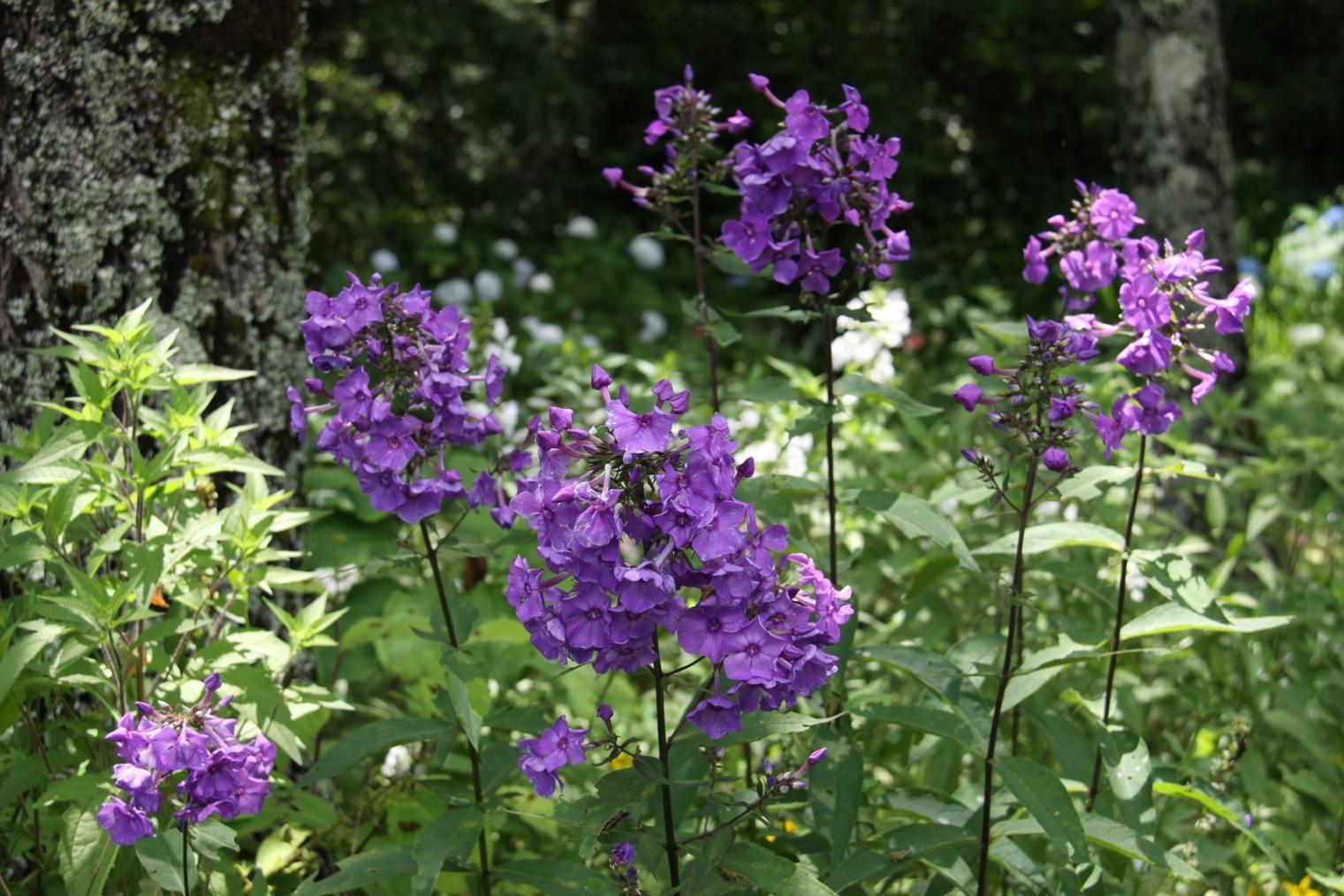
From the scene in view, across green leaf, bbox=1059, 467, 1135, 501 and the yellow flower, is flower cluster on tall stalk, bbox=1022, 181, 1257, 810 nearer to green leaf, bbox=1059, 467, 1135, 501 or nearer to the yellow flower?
green leaf, bbox=1059, 467, 1135, 501

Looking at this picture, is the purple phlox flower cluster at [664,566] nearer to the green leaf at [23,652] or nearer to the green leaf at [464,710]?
the green leaf at [464,710]

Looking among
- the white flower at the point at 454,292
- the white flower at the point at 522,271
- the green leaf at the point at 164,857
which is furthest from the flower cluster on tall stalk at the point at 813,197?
the white flower at the point at 522,271

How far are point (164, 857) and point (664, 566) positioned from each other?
892 millimetres

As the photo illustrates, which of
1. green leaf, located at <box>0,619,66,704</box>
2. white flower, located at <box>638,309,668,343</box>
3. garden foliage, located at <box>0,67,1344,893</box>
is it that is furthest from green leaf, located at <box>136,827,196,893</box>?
white flower, located at <box>638,309,668,343</box>

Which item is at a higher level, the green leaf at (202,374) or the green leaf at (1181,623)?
the green leaf at (202,374)

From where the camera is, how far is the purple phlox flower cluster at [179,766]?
167 centimetres

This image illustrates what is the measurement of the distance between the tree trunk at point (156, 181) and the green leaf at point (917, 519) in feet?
4.71

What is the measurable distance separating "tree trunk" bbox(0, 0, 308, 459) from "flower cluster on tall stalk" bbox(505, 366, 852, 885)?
1426 millimetres

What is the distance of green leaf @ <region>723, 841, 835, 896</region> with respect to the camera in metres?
1.68

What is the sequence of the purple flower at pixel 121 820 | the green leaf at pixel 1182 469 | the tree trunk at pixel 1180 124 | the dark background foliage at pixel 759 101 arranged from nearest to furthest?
1. the purple flower at pixel 121 820
2. the green leaf at pixel 1182 469
3. the tree trunk at pixel 1180 124
4. the dark background foliage at pixel 759 101

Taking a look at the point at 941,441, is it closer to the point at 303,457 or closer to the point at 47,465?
the point at 303,457

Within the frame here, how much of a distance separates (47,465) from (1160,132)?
12.5 ft

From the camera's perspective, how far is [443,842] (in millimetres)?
1895

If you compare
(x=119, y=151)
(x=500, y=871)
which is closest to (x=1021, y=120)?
(x=119, y=151)
